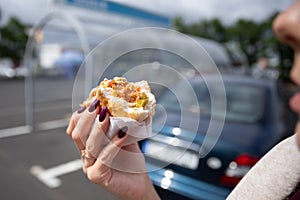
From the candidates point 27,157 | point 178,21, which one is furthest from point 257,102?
point 178,21

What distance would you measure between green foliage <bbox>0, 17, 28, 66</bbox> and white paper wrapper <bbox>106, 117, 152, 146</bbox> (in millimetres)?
24445

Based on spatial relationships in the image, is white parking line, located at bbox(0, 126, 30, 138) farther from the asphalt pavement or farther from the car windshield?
the car windshield

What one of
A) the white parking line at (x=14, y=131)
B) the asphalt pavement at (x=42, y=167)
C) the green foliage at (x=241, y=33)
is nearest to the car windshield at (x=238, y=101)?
the asphalt pavement at (x=42, y=167)

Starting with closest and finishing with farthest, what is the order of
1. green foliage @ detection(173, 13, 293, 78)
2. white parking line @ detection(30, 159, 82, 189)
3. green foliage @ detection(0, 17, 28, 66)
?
white parking line @ detection(30, 159, 82, 189) < green foliage @ detection(0, 17, 28, 66) < green foliage @ detection(173, 13, 293, 78)

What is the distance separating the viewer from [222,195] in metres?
2.08

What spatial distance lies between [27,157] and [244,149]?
3.32 m

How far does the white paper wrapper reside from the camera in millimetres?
806

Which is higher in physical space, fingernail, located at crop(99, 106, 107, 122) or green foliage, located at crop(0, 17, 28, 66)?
fingernail, located at crop(99, 106, 107, 122)

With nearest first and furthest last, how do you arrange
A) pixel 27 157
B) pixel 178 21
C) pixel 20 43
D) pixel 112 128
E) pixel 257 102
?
pixel 112 128
pixel 257 102
pixel 27 157
pixel 20 43
pixel 178 21

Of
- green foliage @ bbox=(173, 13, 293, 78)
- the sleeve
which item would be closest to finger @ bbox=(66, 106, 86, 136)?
the sleeve

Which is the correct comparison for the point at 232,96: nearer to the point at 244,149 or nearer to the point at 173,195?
the point at 244,149

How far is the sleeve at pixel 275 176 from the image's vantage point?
834 mm

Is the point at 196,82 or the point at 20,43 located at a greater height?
the point at 196,82

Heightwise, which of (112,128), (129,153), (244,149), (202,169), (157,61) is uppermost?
(157,61)
